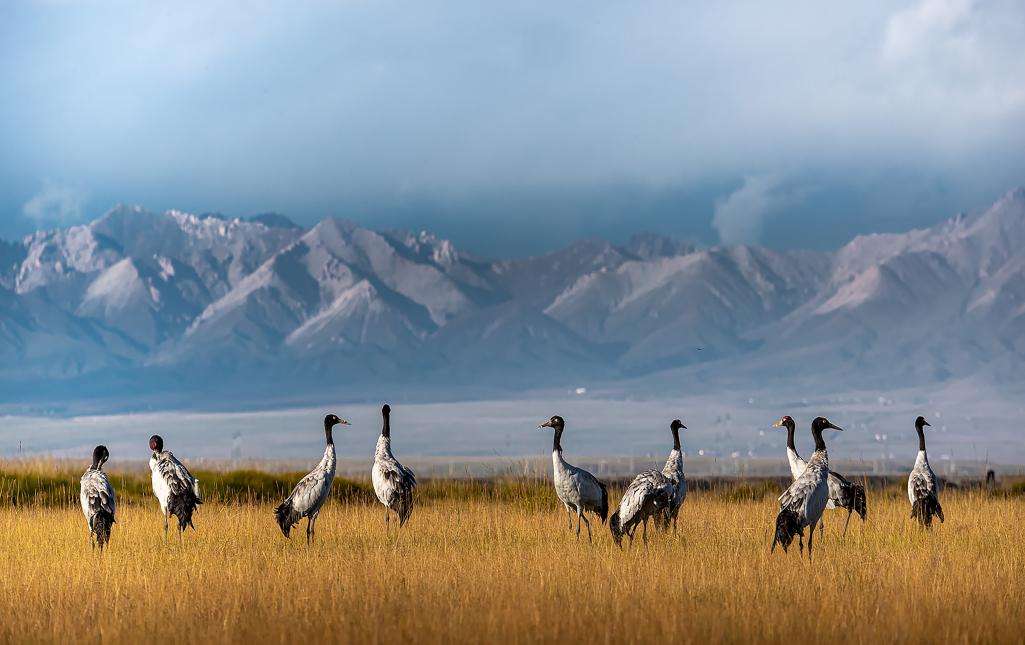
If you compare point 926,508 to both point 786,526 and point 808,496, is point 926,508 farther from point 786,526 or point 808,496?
point 808,496

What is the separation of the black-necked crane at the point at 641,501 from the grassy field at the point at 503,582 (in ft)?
1.60

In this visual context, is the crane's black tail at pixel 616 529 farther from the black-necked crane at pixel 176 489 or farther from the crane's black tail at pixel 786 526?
the black-necked crane at pixel 176 489

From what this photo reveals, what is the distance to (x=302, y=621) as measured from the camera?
16938 mm

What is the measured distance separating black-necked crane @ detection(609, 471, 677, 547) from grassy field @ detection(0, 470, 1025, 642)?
49 centimetres

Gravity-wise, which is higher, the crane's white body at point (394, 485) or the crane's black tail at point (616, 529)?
the crane's white body at point (394, 485)

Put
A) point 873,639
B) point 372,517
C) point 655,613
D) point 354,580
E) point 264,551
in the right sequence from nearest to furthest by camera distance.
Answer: point 873,639 → point 655,613 → point 354,580 → point 264,551 → point 372,517

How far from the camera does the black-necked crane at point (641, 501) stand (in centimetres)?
2356

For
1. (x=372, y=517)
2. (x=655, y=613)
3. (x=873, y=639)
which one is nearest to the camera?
(x=873, y=639)

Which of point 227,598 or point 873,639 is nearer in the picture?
point 873,639

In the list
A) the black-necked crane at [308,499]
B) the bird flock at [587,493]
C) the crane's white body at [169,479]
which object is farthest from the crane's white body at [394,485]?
the crane's white body at [169,479]

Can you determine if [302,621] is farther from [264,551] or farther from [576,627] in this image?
[264,551]

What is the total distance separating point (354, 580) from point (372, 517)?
1031cm

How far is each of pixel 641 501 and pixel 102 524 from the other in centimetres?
914


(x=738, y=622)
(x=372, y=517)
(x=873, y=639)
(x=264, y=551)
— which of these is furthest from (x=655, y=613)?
(x=372, y=517)
